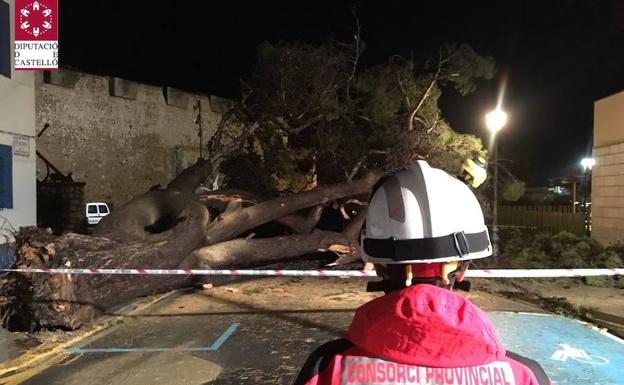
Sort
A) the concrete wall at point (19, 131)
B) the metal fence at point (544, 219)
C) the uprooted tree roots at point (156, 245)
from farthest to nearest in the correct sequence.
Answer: the metal fence at point (544, 219)
the concrete wall at point (19, 131)
the uprooted tree roots at point (156, 245)

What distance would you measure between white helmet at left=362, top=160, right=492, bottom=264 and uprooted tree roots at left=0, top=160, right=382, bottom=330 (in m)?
6.27

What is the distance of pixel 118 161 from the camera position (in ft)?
68.2

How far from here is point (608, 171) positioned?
14.8 metres

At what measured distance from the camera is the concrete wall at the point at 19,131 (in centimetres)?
1057

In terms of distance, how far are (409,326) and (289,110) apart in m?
12.6

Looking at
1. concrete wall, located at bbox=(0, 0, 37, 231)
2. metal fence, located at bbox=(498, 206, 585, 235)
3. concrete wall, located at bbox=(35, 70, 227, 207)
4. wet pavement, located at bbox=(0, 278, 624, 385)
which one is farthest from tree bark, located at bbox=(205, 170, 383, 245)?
concrete wall, located at bbox=(35, 70, 227, 207)

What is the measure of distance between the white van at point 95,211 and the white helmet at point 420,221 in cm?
1825

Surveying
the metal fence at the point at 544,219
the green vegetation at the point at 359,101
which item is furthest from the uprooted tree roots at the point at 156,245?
the metal fence at the point at 544,219

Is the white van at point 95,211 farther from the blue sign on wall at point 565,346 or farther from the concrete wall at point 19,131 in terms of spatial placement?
the blue sign on wall at point 565,346

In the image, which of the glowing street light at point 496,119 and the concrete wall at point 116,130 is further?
the concrete wall at point 116,130

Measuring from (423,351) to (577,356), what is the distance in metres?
5.64

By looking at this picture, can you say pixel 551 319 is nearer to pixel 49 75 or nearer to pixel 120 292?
pixel 120 292

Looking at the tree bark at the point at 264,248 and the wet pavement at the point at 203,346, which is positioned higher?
the tree bark at the point at 264,248

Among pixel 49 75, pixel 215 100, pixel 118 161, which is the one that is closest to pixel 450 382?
pixel 49 75
